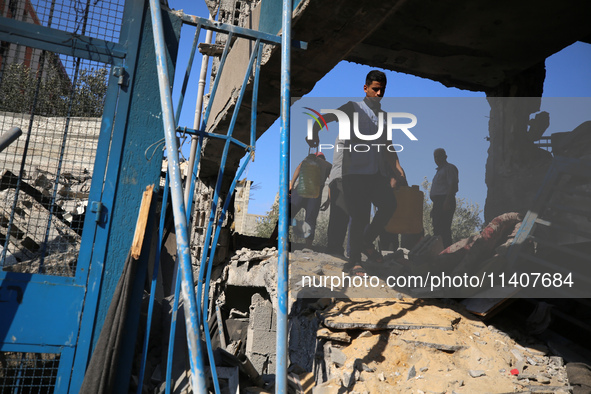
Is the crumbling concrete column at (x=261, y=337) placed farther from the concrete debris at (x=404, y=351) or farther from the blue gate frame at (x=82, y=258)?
the blue gate frame at (x=82, y=258)

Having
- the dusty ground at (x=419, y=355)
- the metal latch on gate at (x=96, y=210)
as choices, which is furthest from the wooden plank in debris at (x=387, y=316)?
the metal latch on gate at (x=96, y=210)

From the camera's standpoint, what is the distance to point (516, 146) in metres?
7.11

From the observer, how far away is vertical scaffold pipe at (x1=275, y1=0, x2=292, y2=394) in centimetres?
Result: 233

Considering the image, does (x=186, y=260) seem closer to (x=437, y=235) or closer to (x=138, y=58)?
(x=138, y=58)

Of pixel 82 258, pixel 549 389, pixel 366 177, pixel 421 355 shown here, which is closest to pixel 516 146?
pixel 366 177

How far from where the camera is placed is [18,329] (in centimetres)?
259

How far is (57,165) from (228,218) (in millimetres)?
5123

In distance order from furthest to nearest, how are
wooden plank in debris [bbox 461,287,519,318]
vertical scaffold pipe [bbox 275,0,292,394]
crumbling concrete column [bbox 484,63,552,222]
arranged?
crumbling concrete column [bbox 484,63,552,222] < wooden plank in debris [bbox 461,287,519,318] < vertical scaffold pipe [bbox 275,0,292,394]

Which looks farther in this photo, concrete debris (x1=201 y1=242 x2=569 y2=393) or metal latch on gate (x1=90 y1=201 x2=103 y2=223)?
concrete debris (x1=201 y1=242 x2=569 y2=393)

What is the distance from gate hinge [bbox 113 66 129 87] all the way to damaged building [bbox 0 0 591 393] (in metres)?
0.02

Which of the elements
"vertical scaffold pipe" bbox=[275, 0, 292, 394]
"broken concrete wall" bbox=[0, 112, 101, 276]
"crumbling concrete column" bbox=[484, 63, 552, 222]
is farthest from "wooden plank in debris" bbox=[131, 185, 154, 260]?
"crumbling concrete column" bbox=[484, 63, 552, 222]

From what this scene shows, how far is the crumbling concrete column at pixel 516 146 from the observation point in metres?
6.81

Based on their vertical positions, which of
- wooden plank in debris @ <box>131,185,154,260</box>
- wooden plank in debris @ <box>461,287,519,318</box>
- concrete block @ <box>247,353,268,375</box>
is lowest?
concrete block @ <box>247,353,268,375</box>

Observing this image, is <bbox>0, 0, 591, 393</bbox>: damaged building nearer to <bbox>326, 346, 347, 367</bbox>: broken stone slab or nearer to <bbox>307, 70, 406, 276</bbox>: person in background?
<bbox>326, 346, 347, 367</bbox>: broken stone slab
